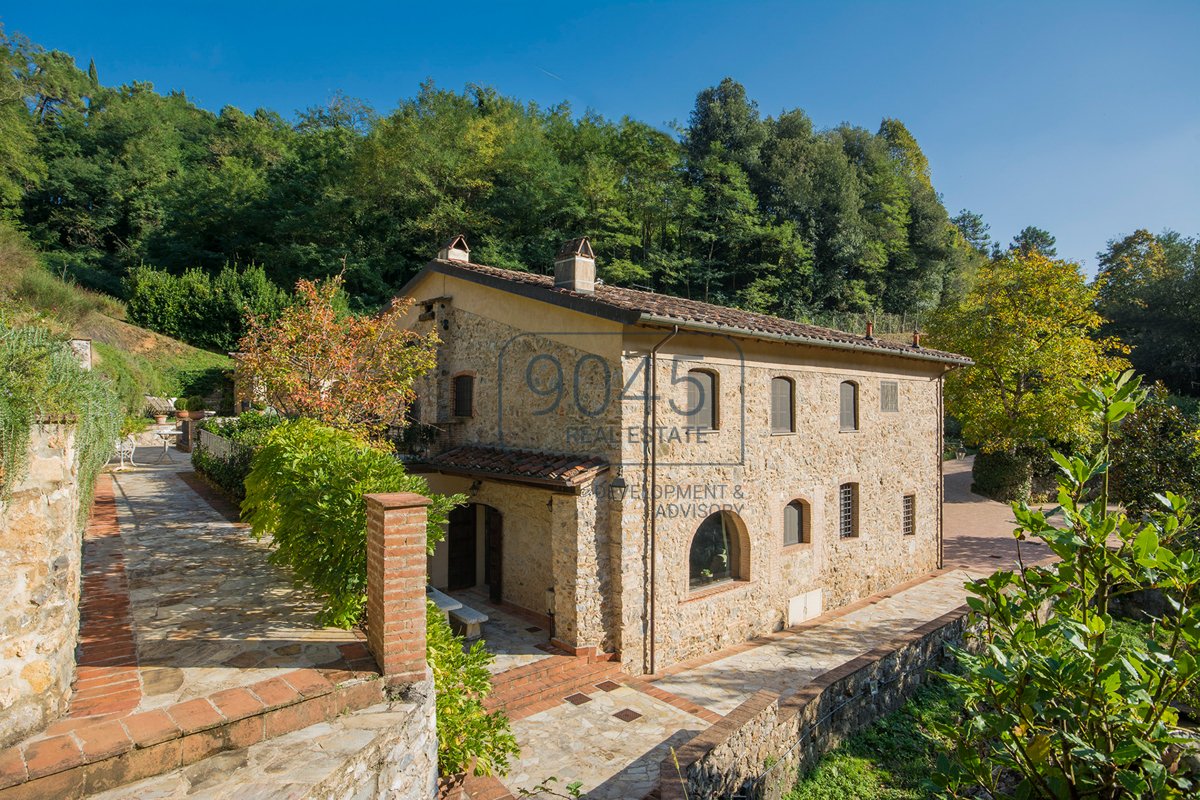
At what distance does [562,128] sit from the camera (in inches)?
1594

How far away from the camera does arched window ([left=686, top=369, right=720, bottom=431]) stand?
10148mm

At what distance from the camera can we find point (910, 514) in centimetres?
1512

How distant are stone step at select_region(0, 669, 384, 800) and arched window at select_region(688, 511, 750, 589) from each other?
23.3 feet

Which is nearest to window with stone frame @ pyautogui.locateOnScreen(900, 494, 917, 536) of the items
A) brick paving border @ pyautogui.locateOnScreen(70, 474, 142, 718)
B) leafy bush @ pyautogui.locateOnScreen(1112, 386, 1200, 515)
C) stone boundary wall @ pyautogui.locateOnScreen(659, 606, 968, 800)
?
leafy bush @ pyautogui.locateOnScreen(1112, 386, 1200, 515)

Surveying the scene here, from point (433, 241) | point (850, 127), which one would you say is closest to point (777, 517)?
point (433, 241)

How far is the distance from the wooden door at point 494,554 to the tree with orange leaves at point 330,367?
2785 mm

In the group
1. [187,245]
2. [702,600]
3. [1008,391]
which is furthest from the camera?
[187,245]

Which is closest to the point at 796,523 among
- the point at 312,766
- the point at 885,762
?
the point at 885,762

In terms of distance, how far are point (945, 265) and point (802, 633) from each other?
42.8 meters

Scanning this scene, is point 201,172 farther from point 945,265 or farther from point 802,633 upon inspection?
point 945,265

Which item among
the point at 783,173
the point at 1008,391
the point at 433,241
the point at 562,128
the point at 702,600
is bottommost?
the point at 702,600

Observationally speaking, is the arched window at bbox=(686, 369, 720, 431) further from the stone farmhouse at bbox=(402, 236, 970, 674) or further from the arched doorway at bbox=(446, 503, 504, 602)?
the arched doorway at bbox=(446, 503, 504, 602)

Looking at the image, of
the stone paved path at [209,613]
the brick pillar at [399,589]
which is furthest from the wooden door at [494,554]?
the brick pillar at [399,589]

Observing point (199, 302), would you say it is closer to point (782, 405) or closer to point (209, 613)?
point (209, 613)
